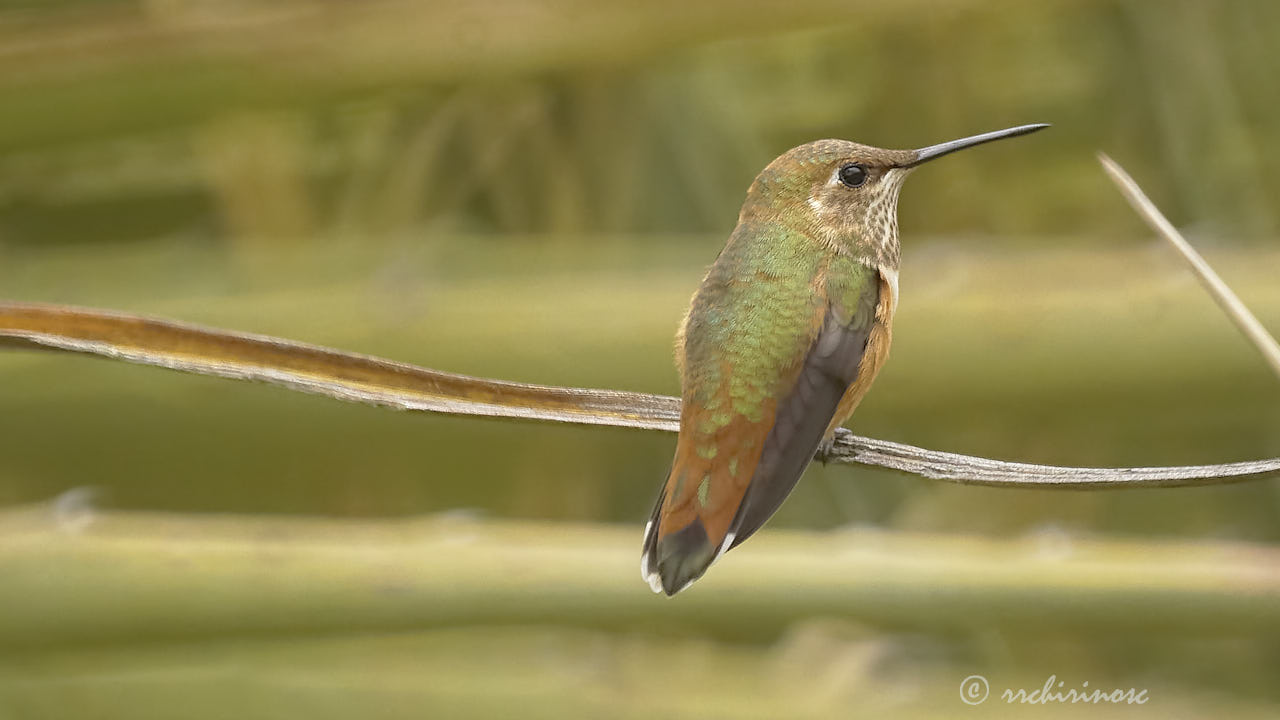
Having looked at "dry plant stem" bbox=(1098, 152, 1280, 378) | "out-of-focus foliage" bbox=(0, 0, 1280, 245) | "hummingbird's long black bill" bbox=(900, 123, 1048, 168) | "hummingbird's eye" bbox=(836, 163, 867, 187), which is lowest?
"dry plant stem" bbox=(1098, 152, 1280, 378)

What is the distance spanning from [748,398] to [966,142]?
0.35 meters

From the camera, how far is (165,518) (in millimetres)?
1572

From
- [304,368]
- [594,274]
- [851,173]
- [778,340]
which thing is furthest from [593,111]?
[304,368]

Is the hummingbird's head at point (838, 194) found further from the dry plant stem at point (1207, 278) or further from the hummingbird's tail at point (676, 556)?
the dry plant stem at point (1207, 278)

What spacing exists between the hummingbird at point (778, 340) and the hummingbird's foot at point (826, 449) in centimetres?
1

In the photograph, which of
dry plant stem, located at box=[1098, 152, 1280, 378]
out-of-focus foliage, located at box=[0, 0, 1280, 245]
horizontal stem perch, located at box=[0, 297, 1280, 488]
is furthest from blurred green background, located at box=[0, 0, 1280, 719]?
dry plant stem, located at box=[1098, 152, 1280, 378]

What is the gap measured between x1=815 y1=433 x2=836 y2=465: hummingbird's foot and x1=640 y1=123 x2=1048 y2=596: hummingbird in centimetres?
1

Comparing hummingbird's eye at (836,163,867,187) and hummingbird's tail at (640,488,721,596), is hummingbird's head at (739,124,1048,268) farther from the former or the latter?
hummingbird's tail at (640,488,721,596)

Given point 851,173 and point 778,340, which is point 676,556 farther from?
point 851,173

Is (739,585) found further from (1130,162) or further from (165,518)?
(1130,162)

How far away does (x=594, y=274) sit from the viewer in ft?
6.47

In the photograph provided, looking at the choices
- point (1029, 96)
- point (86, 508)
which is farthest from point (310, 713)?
point (1029, 96)

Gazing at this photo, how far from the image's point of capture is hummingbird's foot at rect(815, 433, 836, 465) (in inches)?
55.3

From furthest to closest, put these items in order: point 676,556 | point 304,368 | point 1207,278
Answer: point 676,556, point 304,368, point 1207,278
